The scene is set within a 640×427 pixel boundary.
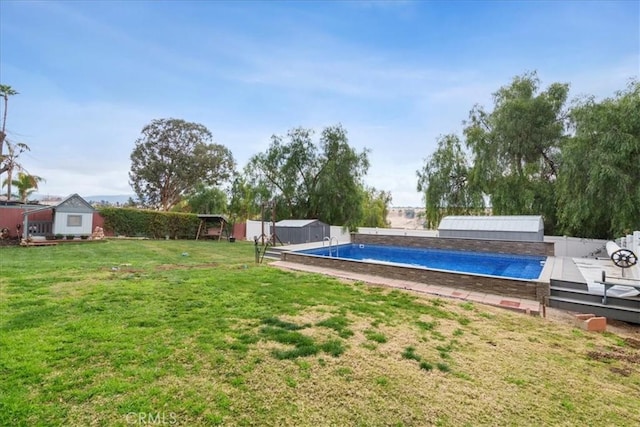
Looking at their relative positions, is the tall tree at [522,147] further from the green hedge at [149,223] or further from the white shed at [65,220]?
the white shed at [65,220]

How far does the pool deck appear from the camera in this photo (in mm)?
5727

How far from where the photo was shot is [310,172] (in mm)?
20750

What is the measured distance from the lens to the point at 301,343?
367 centimetres

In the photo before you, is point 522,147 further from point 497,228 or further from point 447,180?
point 497,228

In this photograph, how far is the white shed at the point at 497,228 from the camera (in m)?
13.4

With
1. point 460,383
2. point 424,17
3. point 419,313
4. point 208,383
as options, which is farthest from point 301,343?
point 424,17

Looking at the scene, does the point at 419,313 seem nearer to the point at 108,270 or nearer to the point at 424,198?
the point at 108,270

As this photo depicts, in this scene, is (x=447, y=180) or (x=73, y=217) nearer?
(x=73, y=217)

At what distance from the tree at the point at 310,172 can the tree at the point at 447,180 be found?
4.46 meters

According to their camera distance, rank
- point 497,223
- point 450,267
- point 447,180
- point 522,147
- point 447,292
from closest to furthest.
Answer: point 447,292 → point 450,267 → point 497,223 → point 522,147 → point 447,180

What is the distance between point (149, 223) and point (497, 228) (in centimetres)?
1955

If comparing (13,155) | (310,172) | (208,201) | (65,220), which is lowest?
(65,220)

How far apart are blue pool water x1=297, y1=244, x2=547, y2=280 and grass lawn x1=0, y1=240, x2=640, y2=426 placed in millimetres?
5187

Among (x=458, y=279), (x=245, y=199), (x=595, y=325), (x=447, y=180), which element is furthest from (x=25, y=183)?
(x=595, y=325)
